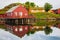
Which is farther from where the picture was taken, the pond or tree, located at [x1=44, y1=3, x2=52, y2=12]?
tree, located at [x1=44, y1=3, x2=52, y2=12]

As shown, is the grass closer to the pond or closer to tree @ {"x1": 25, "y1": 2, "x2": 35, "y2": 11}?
tree @ {"x1": 25, "y1": 2, "x2": 35, "y2": 11}

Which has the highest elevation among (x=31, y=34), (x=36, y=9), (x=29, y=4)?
(x=29, y=4)

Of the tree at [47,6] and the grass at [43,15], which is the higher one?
the tree at [47,6]

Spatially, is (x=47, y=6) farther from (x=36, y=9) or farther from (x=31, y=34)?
(x=31, y=34)

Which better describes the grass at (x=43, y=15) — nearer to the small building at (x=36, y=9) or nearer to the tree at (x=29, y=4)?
the small building at (x=36, y=9)

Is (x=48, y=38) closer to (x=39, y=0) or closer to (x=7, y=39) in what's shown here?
(x=7, y=39)

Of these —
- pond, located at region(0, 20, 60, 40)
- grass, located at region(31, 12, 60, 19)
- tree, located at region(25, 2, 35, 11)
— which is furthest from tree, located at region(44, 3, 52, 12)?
→ pond, located at region(0, 20, 60, 40)

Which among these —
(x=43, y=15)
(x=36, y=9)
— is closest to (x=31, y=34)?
(x=36, y=9)

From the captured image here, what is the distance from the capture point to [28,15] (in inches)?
426

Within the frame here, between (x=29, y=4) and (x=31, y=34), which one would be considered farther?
(x=29, y=4)

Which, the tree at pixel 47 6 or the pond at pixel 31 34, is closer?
the pond at pixel 31 34

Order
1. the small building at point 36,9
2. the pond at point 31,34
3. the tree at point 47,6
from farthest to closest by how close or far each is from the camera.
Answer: the tree at point 47,6 → the small building at point 36,9 → the pond at point 31,34

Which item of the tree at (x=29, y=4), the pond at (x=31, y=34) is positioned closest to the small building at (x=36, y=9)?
the tree at (x=29, y=4)

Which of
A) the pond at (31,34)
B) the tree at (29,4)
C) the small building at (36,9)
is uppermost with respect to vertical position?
the tree at (29,4)
